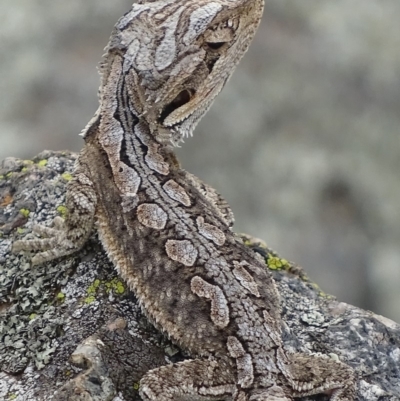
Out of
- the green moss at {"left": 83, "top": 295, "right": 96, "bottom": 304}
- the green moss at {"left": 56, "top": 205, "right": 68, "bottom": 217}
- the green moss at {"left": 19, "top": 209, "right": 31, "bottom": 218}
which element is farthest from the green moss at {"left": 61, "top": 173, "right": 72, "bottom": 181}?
the green moss at {"left": 83, "top": 295, "right": 96, "bottom": 304}

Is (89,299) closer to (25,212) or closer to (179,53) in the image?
(25,212)

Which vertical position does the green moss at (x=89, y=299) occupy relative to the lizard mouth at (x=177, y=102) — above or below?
below

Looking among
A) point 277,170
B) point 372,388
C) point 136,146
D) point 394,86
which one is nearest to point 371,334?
point 372,388

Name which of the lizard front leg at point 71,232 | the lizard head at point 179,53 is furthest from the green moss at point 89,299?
the lizard head at point 179,53

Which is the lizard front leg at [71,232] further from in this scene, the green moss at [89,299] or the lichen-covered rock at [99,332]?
the green moss at [89,299]

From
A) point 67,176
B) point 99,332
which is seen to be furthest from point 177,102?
point 99,332
